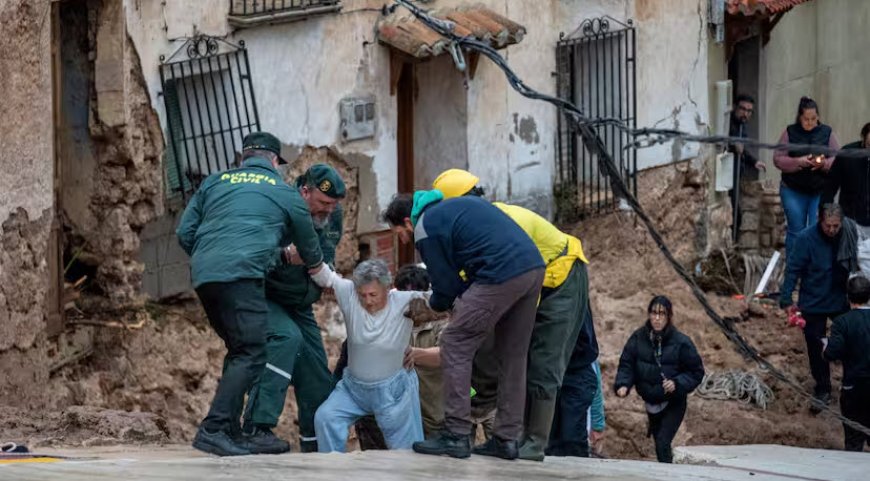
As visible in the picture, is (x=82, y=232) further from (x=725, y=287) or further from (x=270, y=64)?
(x=725, y=287)

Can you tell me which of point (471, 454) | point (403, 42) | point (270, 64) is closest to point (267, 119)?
point (270, 64)

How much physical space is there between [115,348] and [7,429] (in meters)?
2.99

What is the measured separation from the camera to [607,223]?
1906cm

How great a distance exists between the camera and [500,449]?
1054 cm

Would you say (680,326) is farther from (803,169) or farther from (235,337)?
(235,337)

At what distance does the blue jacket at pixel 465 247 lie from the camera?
10219 millimetres

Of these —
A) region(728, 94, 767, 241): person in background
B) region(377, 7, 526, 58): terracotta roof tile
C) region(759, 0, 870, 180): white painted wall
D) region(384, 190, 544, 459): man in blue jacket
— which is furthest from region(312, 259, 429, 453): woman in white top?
region(759, 0, 870, 180): white painted wall

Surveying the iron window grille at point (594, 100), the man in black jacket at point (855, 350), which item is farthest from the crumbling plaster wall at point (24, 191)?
the iron window grille at point (594, 100)

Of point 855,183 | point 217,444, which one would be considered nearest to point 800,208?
point 855,183

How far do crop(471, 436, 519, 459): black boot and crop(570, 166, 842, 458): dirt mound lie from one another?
5.17 metres

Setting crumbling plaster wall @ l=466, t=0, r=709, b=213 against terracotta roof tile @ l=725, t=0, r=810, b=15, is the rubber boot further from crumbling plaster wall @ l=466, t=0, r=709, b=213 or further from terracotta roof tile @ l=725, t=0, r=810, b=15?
terracotta roof tile @ l=725, t=0, r=810, b=15

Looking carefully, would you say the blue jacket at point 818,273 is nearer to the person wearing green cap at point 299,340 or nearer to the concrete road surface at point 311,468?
the concrete road surface at point 311,468

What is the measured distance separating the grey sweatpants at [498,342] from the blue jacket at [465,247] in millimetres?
60

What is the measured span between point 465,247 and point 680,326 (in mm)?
7958
